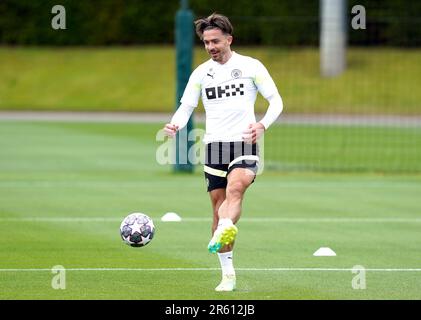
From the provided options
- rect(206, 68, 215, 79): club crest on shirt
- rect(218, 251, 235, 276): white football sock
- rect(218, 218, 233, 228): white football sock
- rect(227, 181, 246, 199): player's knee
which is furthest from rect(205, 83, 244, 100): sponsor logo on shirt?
rect(218, 251, 235, 276): white football sock

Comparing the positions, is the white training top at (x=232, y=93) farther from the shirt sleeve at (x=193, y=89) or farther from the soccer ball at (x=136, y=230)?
the soccer ball at (x=136, y=230)

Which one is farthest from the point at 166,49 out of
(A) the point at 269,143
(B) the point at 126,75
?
(A) the point at 269,143

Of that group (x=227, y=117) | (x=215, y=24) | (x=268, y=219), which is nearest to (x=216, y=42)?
(x=215, y=24)

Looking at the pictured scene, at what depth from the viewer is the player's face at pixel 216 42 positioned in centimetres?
1183

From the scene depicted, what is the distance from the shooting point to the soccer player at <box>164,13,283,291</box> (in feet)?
38.7

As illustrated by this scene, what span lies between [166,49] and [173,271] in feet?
134

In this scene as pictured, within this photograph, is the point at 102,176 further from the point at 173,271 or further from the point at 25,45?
the point at 25,45

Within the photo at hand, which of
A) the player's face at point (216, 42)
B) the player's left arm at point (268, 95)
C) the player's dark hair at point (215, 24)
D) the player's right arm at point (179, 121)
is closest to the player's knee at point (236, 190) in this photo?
the player's left arm at point (268, 95)

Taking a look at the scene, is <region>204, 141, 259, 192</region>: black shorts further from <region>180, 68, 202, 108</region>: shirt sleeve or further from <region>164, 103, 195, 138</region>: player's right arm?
<region>180, 68, 202, 108</region>: shirt sleeve

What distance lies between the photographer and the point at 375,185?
75.0ft

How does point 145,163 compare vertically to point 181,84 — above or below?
below

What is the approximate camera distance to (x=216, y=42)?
11.9 meters

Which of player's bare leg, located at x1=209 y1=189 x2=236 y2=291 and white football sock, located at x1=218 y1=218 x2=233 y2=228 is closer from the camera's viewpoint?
white football sock, located at x1=218 y1=218 x2=233 y2=228

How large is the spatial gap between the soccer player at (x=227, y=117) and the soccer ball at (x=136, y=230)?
1131 millimetres
